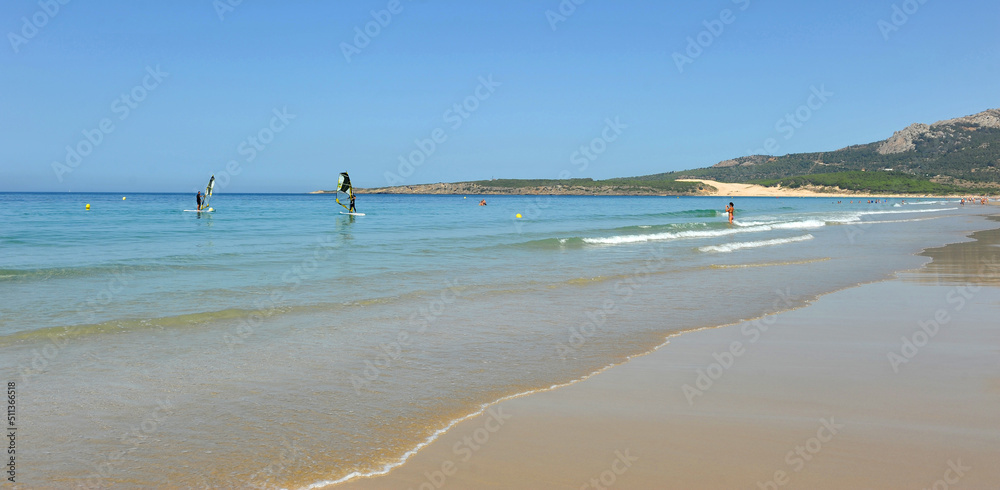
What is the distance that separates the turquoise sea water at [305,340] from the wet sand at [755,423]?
1.59 feet

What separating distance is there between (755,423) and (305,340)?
5.54m

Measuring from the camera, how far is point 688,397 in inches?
236

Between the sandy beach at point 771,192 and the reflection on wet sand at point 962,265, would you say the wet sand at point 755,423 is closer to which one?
the reflection on wet sand at point 962,265

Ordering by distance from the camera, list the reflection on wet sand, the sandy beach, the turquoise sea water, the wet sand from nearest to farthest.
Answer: the wet sand
the turquoise sea water
the reflection on wet sand
the sandy beach

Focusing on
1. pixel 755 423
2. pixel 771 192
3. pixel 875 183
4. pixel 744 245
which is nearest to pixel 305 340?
pixel 755 423

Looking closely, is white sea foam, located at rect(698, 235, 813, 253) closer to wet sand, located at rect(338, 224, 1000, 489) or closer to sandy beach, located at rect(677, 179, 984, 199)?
wet sand, located at rect(338, 224, 1000, 489)

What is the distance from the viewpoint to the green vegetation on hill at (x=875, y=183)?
150 m

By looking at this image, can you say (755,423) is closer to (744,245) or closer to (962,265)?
(962,265)

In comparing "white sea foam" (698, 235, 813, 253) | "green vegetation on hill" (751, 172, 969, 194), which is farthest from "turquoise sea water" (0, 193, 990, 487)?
"green vegetation on hill" (751, 172, 969, 194)

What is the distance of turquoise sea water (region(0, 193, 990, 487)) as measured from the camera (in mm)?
4719

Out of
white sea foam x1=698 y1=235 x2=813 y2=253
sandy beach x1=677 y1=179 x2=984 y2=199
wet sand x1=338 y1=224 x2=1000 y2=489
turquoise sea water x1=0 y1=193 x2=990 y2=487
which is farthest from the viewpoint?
sandy beach x1=677 y1=179 x2=984 y2=199

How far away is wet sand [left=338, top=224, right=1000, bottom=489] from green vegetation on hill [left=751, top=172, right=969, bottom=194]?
167 metres

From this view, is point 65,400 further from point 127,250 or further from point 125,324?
point 127,250

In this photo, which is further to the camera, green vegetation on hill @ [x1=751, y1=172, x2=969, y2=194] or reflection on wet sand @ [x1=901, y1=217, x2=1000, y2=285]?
green vegetation on hill @ [x1=751, y1=172, x2=969, y2=194]
